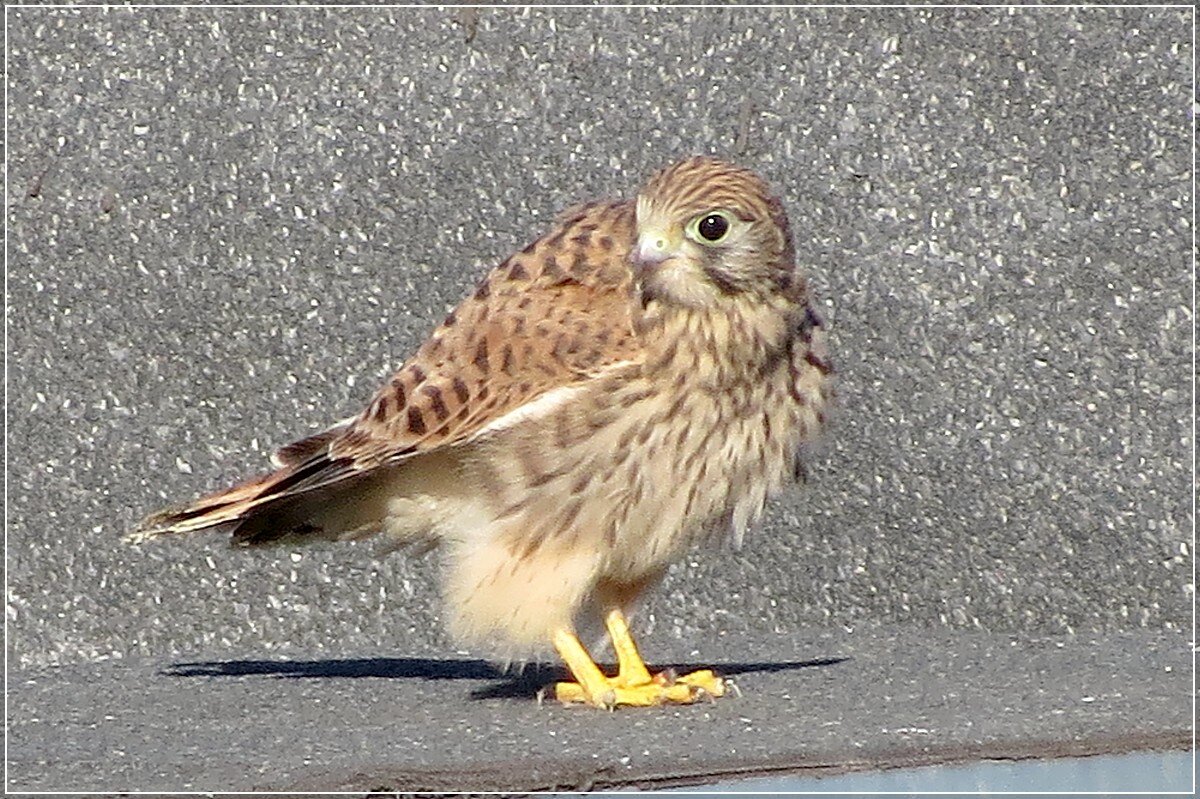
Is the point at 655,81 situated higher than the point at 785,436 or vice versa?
the point at 655,81

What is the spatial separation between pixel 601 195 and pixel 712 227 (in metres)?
1.41

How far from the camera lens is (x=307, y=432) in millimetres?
4172

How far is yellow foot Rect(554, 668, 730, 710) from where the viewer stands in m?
3.20

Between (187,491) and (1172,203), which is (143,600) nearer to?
(187,491)

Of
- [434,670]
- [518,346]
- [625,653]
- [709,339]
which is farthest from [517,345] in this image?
[434,670]

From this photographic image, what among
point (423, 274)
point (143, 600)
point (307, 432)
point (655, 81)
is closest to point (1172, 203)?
point (655, 81)

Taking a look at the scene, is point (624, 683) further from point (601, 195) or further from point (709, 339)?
point (601, 195)

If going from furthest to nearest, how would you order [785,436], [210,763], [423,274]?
[423,274] < [785,436] < [210,763]

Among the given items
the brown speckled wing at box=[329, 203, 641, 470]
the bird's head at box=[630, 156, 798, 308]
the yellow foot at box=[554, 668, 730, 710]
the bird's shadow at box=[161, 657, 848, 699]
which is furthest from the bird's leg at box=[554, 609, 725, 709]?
the bird's head at box=[630, 156, 798, 308]

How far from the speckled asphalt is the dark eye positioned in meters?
0.88

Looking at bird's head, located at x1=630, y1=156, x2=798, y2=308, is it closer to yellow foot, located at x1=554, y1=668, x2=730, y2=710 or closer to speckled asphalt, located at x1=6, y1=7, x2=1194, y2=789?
yellow foot, located at x1=554, y1=668, x2=730, y2=710

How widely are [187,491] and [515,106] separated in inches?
41.4

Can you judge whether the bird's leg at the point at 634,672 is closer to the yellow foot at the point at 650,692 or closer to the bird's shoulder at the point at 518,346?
the yellow foot at the point at 650,692

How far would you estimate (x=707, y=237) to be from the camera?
3084mm
